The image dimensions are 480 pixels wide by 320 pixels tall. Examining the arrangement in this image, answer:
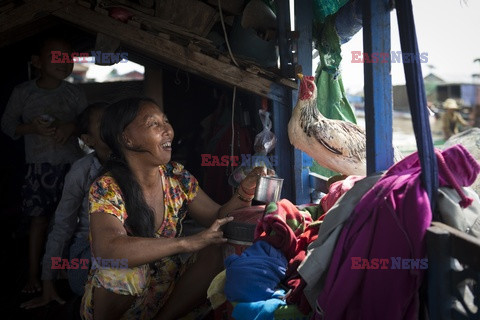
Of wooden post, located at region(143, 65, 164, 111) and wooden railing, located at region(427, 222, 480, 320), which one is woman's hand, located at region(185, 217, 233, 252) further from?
wooden post, located at region(143, 65, 164, 111)

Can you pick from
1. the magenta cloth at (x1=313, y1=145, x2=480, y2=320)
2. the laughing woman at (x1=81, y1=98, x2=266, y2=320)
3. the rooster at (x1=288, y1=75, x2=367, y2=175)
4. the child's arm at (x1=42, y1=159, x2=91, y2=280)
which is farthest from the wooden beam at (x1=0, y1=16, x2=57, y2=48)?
the magenta cloth at (x1=313, y1=145, x2=480, y2=320)

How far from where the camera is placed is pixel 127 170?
2.52 m

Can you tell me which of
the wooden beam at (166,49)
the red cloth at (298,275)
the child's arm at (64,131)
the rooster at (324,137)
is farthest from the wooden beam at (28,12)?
the red cloth at (298,275)

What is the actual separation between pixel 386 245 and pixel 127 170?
152 cm

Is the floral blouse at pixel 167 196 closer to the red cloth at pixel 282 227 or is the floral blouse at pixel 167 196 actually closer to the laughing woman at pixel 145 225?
the laughing woman at pixel 145 225

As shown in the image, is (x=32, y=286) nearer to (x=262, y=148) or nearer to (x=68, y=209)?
(x=68, y=209)

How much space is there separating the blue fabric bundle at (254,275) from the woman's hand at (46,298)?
6.10ft

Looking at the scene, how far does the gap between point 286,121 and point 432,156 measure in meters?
2.01

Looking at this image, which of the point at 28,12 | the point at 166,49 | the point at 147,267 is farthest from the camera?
the point at 166,49

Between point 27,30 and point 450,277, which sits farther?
point 27,30

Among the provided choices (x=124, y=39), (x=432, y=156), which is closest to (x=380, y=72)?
(x=432, y=156)

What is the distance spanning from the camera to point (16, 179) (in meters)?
4.64

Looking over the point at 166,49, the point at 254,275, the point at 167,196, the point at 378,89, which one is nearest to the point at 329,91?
the point at 166,49

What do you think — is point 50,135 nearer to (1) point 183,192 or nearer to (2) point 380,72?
(1) point 183,192
